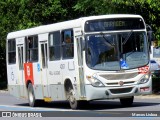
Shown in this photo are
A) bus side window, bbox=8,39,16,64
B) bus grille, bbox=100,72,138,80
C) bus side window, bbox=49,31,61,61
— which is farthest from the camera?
bus side window, bbox=8,39,16,64

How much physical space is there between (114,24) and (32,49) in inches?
200

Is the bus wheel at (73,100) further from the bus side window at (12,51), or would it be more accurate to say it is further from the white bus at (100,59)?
the bus side window at (12,51)

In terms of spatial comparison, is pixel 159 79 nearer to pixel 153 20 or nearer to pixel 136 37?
pixel 153 20

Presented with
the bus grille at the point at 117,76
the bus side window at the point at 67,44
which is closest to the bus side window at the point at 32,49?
the bus side window at the point at 67,44

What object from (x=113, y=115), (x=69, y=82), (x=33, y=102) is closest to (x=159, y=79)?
(x=33, y=102)

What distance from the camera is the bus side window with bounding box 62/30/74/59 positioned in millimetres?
21766

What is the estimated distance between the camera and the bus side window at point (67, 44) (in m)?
21.8

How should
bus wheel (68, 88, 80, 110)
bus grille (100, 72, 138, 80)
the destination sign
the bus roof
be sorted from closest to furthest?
bus grille (100, 72, 138, 80) → the destination sign → the bus roof → bus wheel (68, 88, 80, 110)

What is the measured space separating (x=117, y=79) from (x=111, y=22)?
202cm

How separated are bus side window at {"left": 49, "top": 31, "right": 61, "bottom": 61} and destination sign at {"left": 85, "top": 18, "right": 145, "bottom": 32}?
207 centimetres

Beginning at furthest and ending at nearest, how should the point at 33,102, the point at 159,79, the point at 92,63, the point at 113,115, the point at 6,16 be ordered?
the point at 6,16 → the point at 159,79 → the point at 33,102 → the point at 92,63 → the point at 113,115

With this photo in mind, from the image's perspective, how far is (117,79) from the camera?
20.7 m

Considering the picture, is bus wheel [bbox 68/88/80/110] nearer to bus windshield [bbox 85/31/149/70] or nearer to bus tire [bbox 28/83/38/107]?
bus windshield [bbox 85/31/149/70]

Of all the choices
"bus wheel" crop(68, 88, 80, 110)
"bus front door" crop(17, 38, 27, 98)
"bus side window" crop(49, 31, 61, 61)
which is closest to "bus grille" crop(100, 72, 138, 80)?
"bus wheel" crop(68, 88, 80, 110)
